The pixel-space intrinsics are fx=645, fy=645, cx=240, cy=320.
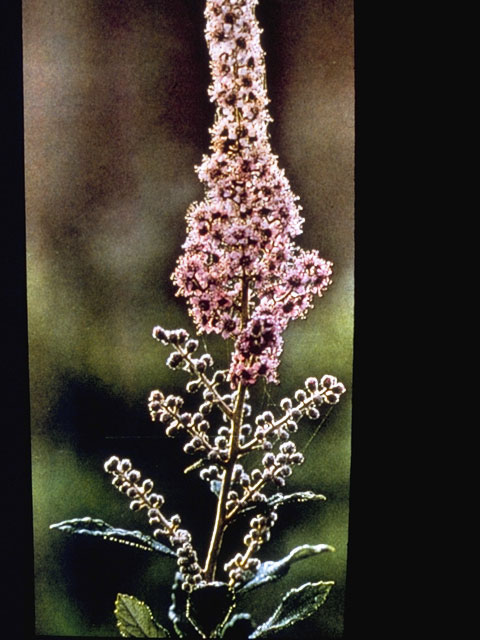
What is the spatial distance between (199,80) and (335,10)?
327 millimetres

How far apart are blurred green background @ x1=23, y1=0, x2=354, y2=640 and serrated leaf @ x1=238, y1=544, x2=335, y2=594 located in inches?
0.7

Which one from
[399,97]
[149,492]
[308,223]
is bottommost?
[149,492]

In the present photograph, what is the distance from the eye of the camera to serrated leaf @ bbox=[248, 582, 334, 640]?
4.67ft

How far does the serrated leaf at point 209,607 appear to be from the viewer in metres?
1.37

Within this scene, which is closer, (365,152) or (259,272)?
(259,272)

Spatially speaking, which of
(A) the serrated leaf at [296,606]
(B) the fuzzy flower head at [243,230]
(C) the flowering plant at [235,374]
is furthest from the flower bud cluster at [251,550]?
(B) the fuzzy flower head at [243,230]

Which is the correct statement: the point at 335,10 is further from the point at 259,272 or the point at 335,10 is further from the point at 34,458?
the point at 34,458

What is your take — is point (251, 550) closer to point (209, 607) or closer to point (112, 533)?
point (209, 607)

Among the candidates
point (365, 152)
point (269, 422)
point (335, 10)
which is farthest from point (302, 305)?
point (335, 10)

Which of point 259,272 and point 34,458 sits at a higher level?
point 259,272

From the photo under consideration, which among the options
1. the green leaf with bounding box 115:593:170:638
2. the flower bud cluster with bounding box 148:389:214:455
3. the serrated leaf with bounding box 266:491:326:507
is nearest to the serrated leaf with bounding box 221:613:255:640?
the green leaf with bounding box 115:593:170:638

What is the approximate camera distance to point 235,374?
1416mm

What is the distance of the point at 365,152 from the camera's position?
4.90ft

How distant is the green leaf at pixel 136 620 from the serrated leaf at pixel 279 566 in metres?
0.22
